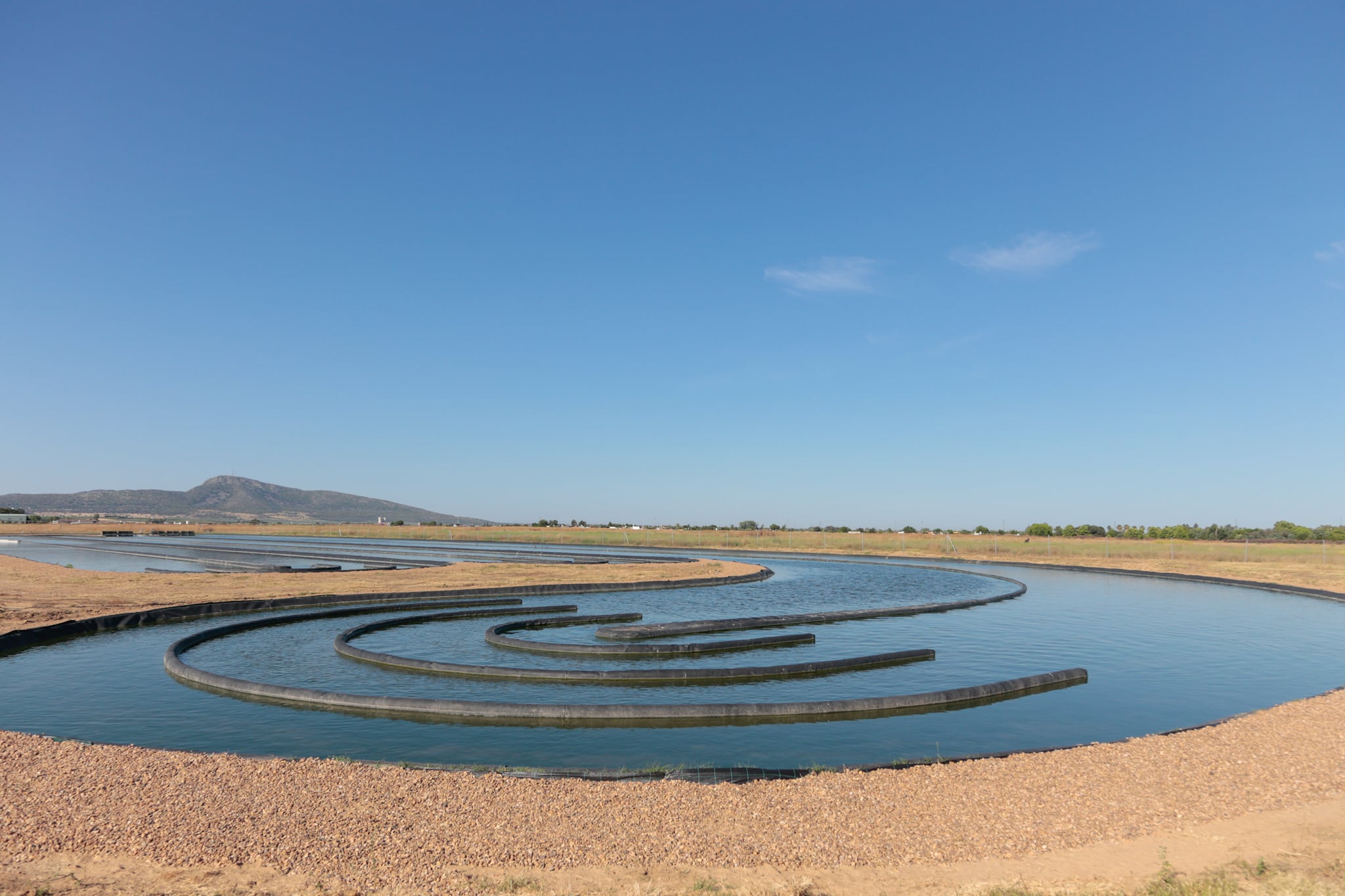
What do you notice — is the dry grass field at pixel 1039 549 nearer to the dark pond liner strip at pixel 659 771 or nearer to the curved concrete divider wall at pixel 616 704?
the curved concrete divider wall at pixel 616 704

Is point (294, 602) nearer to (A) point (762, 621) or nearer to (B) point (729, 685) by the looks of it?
(A) point (762, 621)

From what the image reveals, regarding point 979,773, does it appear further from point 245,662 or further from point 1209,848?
point 245,662

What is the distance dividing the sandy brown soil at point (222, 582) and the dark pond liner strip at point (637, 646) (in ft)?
29.9

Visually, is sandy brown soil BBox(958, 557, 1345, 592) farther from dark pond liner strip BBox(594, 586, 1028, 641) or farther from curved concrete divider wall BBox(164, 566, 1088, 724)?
curved concrete divider wall BBox(164, 566, 1088, 724)

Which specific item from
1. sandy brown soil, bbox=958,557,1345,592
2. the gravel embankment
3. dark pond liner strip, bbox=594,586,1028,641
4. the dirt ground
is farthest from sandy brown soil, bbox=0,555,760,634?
sandy brown soil, bbox=958,557,1345,592

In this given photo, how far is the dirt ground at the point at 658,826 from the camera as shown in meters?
5.43

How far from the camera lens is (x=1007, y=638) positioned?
17.5 m

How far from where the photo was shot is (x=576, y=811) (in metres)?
6.50

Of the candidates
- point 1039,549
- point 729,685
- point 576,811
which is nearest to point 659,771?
point 576,811

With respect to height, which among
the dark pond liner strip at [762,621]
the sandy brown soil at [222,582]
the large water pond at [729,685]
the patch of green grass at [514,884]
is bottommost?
the large water pond at [729,685]

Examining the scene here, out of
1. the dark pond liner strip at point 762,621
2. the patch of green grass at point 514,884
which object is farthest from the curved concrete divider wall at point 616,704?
the patch of green grass at point 514,884

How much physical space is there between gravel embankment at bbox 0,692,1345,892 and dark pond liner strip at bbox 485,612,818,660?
24.4 feet

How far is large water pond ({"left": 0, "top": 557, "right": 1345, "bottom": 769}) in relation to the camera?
9.17 metres

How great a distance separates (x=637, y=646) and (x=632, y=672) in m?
2.18
